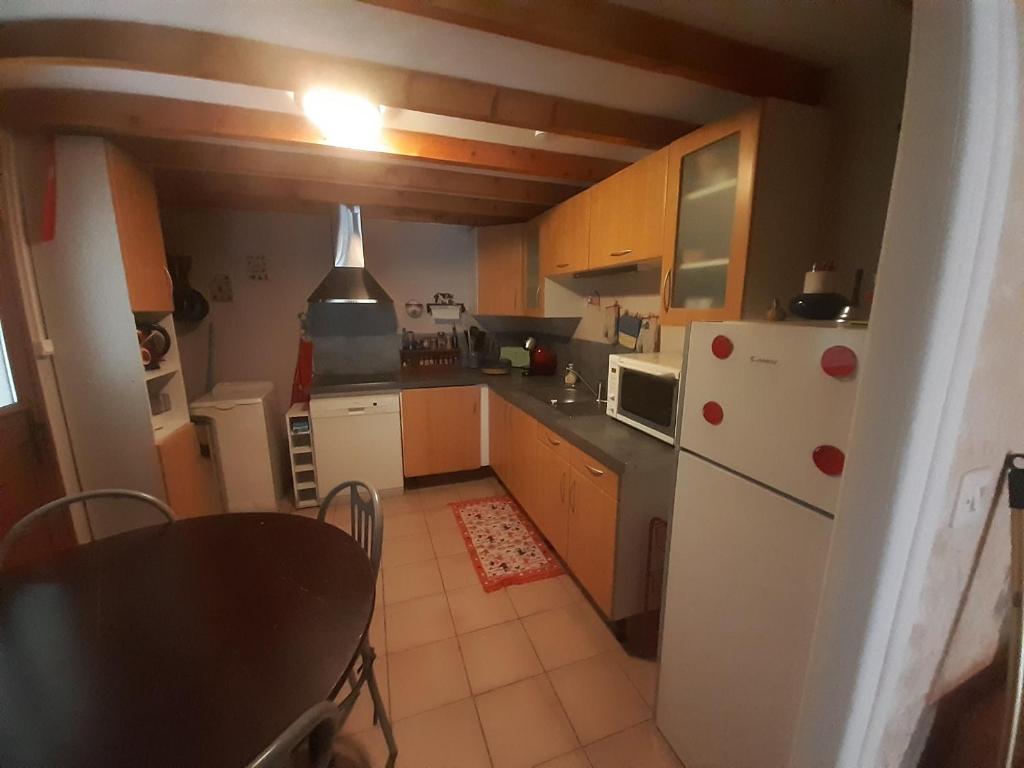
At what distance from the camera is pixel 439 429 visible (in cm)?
294

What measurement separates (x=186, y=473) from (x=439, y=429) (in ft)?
4.89

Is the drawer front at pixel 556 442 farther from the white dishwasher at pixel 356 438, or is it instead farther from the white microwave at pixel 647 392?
the white dishwasher at pixel 356 438

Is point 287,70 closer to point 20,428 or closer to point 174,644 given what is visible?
point 174,644

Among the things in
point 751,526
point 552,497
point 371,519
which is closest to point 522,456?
point 552,497

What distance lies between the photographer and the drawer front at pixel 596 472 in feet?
5.04

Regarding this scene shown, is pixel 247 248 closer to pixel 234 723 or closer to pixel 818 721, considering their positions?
pixel 234 723

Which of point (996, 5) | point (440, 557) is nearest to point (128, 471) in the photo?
point (440, 557)

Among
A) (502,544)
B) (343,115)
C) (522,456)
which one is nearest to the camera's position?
(343,115)

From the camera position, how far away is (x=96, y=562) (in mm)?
1046

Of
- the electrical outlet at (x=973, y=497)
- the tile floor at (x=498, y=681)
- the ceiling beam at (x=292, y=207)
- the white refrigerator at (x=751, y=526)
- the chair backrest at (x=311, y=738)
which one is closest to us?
the chair backrest at (x=311, y=738)

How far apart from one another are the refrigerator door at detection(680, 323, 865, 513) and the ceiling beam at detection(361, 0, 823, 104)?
76cm

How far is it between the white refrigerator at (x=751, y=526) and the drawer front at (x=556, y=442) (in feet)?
2.40

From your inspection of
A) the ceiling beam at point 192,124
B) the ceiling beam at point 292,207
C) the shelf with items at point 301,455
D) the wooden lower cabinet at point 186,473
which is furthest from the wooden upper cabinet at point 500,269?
the wooden lower cabinet at point 186,473

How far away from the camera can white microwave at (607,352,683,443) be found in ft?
5.07
